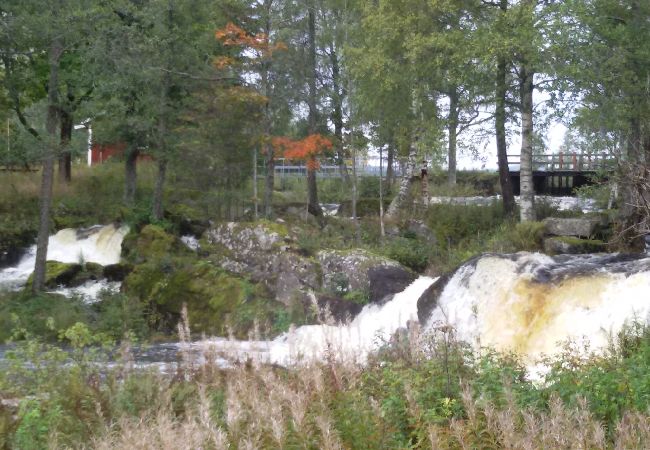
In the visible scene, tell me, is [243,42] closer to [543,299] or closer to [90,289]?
[90,289]

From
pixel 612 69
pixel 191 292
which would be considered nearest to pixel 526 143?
pixel 612 69

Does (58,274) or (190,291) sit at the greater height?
(58,274)

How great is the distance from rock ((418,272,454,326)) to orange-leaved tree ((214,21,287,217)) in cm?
875

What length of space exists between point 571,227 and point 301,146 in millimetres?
8019

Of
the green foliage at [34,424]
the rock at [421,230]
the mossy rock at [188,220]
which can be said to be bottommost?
the green foliage at [34,424]

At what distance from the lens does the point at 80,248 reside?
24.0m

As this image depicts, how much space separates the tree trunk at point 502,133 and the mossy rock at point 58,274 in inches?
486

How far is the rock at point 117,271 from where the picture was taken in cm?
2164

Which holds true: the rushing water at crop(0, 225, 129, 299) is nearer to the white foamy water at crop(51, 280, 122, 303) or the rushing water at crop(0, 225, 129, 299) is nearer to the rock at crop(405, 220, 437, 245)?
the white foamy water at crop(51, 280, 122, 303)

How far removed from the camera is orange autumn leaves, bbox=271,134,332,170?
2278 centimetres

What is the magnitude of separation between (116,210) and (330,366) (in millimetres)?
19960

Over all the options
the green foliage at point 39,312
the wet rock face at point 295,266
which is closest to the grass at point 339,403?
the wet rock face at point 295,266

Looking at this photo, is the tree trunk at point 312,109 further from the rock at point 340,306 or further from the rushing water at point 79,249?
the rock at point 340,306

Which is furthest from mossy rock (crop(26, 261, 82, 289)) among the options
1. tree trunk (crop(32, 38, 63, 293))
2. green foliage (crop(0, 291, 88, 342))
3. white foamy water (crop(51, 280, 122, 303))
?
green foliage (crop(0, 291, 88, 342))
